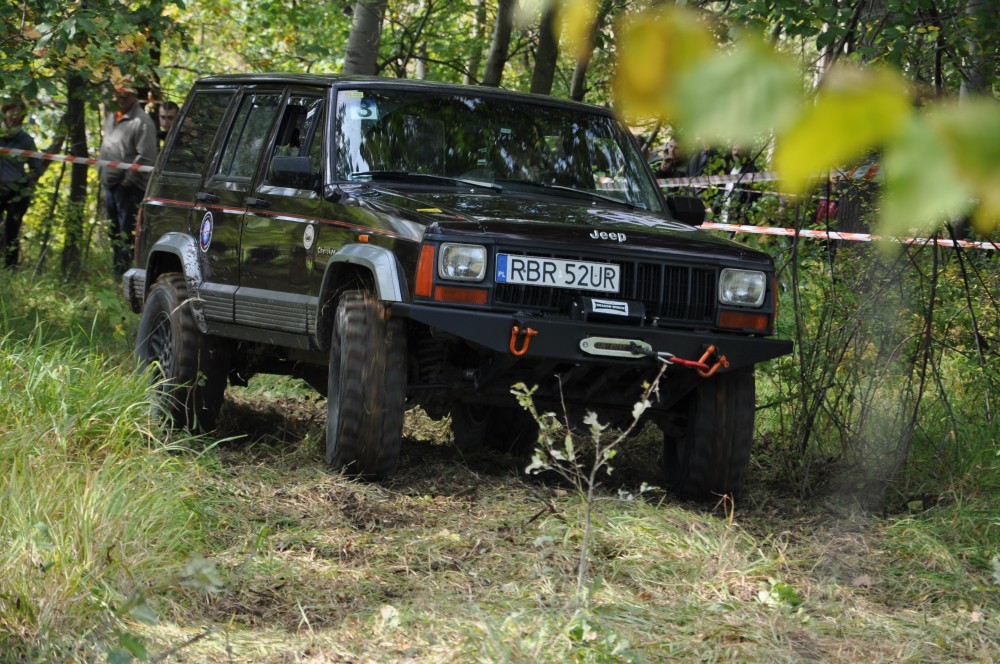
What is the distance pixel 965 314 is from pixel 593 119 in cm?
218

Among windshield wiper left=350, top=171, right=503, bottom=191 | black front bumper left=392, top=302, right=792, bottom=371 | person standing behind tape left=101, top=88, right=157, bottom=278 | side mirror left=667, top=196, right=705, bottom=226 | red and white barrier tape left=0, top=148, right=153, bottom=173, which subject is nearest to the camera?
black front bumper left=392, top=302, right=792, bottom=371

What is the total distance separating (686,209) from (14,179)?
322 inches

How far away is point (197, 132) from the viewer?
24.1 feet

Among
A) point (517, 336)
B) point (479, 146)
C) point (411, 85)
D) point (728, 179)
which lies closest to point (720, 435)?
point (517, 336)

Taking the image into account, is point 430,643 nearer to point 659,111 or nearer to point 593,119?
point 659,111

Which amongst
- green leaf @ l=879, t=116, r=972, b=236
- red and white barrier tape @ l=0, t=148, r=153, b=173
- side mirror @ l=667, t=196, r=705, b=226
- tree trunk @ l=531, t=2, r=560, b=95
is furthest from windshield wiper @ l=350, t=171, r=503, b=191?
red and white barrier tape @ l=0, t=148, r=153, b=173

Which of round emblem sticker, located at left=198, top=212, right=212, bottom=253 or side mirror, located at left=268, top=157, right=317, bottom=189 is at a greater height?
side mirror, located at left=268, top=157, right=317, bottom=189

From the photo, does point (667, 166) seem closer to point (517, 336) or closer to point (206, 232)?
point (206, 232)

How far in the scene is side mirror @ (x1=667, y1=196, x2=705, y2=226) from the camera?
652cm

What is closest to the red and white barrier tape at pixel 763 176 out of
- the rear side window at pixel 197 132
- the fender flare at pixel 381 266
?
the fender flare at pixel 381 266

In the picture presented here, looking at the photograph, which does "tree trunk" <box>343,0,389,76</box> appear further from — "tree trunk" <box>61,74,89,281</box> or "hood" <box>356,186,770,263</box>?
"hood" <box>356,186,770,263</box>

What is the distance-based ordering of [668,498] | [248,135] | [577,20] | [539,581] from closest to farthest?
[577,20], [539,581], [668,498], [248,135]

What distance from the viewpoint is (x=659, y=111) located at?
108 cm

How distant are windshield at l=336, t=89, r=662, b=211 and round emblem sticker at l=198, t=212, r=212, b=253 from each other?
3.53 ft
